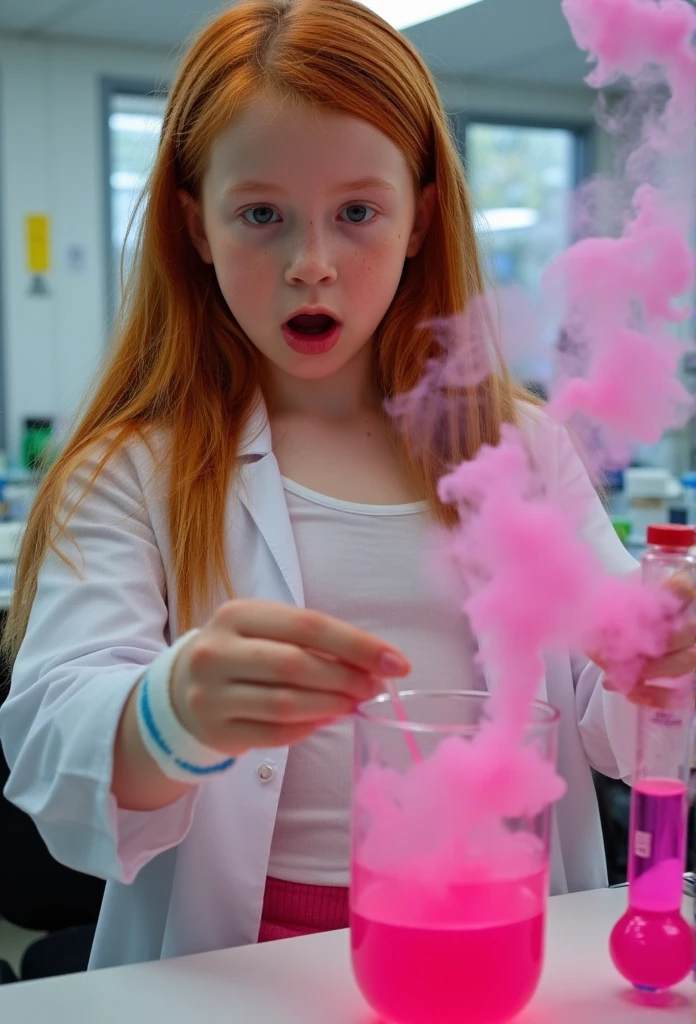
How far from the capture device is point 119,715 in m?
0.77

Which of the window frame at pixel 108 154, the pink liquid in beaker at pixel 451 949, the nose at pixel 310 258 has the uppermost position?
the window frame at pixel 108 154

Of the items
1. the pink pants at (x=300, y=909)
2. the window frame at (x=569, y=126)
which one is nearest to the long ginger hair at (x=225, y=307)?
the pink pants at (x=300, y=909)

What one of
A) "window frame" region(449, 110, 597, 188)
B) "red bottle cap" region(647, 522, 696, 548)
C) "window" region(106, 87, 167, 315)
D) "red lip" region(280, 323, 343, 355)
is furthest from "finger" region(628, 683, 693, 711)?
"window frame" region(449, 110, 597, 188)

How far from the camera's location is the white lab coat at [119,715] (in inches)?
31.4

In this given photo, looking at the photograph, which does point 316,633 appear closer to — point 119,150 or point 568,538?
point 568,538

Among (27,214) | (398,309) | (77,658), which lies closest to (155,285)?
(398,309)

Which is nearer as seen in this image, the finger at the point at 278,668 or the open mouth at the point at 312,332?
the finger at the point at 278,668

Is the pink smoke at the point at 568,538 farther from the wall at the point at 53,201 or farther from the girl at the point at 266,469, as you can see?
the wall at the point at 53,201

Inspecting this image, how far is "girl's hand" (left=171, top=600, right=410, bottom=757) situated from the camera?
0.65 meters

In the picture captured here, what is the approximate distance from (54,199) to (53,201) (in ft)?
0.03

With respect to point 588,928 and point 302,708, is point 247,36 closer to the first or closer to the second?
point 302,708

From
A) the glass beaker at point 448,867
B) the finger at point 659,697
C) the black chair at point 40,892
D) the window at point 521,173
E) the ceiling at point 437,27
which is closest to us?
the glass beaker at point 448,867

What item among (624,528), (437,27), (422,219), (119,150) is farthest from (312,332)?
(119,150)

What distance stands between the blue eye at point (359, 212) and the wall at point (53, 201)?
404 cm
